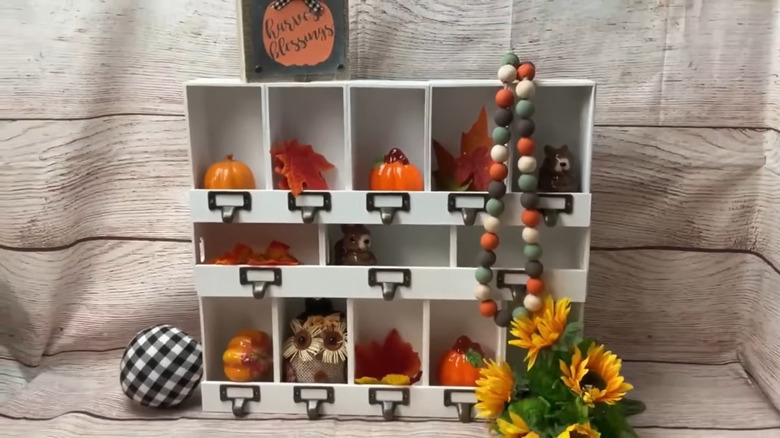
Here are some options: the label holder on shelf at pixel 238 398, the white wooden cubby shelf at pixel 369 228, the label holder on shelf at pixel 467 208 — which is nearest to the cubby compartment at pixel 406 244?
the white wooden cubby shelf at pixel 369 228

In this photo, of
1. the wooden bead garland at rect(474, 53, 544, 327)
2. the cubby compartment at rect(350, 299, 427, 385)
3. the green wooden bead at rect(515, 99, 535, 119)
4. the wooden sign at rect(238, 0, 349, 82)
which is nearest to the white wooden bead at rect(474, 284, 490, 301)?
the wooden bead garland at rect(474, 53, 544, 327)

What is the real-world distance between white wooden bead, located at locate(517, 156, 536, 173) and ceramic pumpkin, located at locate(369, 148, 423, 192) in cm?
13

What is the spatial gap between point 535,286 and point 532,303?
0.02 metres

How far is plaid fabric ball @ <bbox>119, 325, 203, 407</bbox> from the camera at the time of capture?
3.12ft

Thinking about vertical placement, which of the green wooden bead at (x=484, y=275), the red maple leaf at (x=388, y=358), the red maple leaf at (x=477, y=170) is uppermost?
the red maple leaf at (x=477, y=170)

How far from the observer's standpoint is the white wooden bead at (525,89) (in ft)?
2.85

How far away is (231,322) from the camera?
1.04 meters

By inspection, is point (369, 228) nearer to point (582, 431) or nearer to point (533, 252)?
point (533, 252)

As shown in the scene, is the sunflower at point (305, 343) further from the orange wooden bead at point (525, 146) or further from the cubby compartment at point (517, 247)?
the orange wooden bead at point (525, 146)

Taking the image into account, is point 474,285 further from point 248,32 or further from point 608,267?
point 248,32

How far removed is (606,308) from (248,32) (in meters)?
0.64

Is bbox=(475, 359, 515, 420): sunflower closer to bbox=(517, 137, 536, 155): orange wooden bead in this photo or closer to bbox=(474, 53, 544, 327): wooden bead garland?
bbox=(474, 53, 544, 327): wooden bead garland

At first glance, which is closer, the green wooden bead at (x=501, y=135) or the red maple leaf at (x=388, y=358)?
the green wooden bead at (x=501, y=135)

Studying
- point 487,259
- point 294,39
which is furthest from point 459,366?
point 294,39
